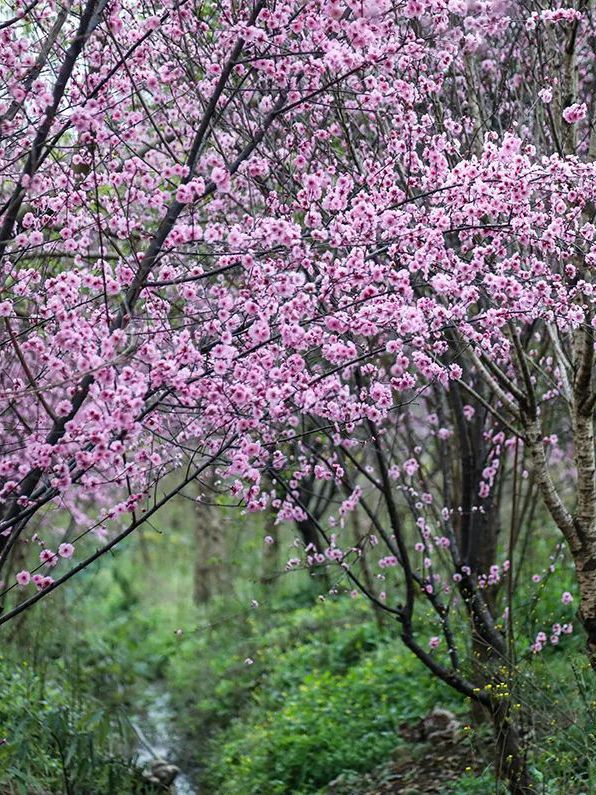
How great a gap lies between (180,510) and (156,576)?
2.99m

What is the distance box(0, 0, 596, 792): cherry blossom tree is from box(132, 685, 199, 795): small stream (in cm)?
315

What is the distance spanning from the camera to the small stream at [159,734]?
826cm

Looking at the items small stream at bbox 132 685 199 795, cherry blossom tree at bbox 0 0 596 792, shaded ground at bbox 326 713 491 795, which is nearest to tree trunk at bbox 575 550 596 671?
cherry blossom tree at bbox 0 0 596 792

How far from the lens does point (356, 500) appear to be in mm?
6660

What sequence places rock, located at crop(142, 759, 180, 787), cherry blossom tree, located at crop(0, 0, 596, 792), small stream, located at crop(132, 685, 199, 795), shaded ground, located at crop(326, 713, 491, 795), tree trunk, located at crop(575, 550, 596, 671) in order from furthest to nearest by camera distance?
small stream, located at crop(132, 685, 199, 795) < rock, located at crop(142, 759, 180, 787) < shaded ground, located at crop(326, 713, 491, 795) < tree trunk, located at crop(575, 550, 596, 671) < cherry blossom tree, located at crop(0, 0, 596, 792)

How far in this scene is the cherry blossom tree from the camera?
14.5 feet

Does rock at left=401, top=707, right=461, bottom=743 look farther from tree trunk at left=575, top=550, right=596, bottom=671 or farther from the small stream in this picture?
tree trunk at left=575, top=550, right=596, bottom=671

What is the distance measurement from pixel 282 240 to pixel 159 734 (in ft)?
23.9

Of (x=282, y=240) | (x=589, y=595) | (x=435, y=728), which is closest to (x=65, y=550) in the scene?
(x=282, y=240)

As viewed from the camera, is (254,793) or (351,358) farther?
(254,793)

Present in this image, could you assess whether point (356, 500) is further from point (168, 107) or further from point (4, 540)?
point (168, 107)

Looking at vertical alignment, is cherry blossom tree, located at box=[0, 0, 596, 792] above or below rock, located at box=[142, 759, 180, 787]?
above

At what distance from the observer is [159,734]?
10062 mm

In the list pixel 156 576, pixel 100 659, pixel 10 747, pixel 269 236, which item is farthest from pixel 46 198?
pixel 156 576
